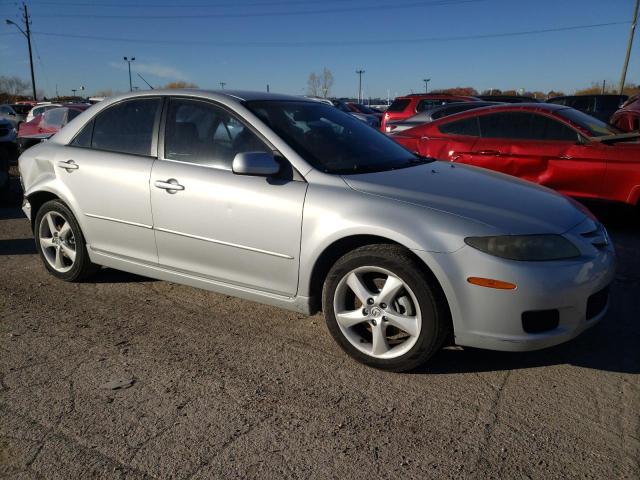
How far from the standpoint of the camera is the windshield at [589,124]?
20.9 feet

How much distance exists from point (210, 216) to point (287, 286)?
0.71m

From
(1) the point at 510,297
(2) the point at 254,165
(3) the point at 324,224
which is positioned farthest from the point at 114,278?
(1) the point at 510,297

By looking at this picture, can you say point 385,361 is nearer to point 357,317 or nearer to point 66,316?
point 357,317

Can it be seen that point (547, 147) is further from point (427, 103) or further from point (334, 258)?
point (427, 103)

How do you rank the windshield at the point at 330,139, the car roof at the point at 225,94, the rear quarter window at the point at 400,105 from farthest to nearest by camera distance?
the rear quarter window at the point at 400,105 → the car roof at the point at 225,94 → the windshield at the point at 330,139

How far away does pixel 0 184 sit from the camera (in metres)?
8.72

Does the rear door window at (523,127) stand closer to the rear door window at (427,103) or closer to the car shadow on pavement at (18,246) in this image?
the car shadow on pavement at (18,246)

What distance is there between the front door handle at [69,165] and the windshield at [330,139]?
156 centimetres

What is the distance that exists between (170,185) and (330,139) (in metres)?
1.16

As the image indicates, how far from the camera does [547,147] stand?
637 centimetres

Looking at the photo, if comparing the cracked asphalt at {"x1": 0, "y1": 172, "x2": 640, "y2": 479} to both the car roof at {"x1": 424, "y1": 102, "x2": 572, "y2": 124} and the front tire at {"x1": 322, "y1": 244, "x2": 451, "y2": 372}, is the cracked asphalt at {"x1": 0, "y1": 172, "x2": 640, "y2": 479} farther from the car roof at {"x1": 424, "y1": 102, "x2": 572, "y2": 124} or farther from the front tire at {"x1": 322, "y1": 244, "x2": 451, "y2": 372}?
the car roof at {"x1": 424, "y1": 102, "x2": 572, "y2": 124}

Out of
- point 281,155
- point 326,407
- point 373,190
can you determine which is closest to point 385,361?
point 326,407

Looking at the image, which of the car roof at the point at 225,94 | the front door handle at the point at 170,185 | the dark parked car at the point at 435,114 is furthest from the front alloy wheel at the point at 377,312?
the dark parked car at the point at 435,114

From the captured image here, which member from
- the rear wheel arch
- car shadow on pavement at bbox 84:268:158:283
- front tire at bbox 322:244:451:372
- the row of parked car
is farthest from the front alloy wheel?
the row of parked car
